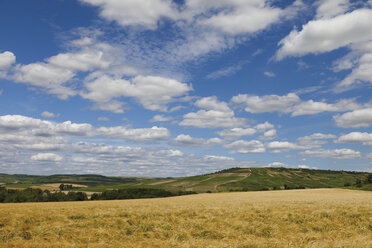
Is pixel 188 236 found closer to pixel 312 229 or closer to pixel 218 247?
pixel 218 247

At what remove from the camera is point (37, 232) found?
39.5ft

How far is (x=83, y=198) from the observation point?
64375mm

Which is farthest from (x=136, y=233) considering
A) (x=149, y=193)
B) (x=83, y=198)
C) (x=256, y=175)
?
(x=256, y=175)

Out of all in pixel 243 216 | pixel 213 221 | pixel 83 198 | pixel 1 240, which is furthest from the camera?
pixel 83 198

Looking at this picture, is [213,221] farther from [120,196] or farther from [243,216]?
[120,196]

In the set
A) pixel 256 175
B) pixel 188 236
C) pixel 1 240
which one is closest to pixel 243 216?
pixel 188 236

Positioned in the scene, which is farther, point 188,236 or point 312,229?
point 312,229

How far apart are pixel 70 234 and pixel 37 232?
1.59m

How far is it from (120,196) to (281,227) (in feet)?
234

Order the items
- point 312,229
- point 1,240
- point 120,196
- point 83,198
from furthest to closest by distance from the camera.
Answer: point 120,196 < point 83,198 < point 312,229 < point 1,240

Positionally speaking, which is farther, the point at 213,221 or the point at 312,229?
the point at 213,221

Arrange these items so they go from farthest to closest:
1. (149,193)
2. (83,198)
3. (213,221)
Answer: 1. (149,193)
2. (83,198)
3. (213,221)

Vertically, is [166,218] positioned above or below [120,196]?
above

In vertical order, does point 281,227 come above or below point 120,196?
above
